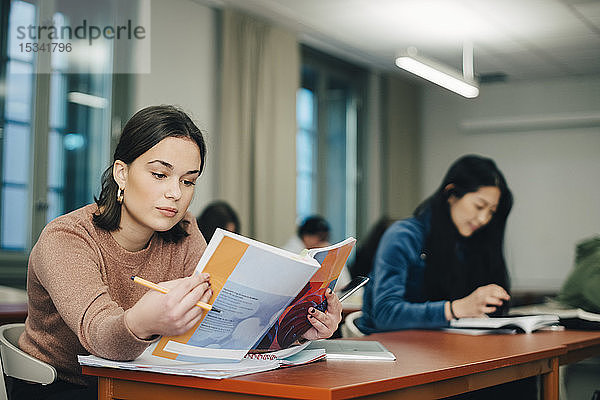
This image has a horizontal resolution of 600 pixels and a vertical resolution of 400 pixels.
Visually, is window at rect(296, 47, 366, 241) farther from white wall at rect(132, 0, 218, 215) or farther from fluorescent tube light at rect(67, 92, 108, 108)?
fluorescent tube light at rect(67, 92, 108, 108)

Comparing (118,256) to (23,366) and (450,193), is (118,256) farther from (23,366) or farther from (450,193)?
(450,193)

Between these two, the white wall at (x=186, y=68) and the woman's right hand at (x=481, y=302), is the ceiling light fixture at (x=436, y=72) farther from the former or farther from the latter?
the woman's right hand at (x=481, y=302)

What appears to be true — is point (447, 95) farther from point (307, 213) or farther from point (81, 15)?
point (81, 15)

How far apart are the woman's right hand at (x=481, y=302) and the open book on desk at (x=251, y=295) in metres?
0.83

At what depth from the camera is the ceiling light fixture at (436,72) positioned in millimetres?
5305

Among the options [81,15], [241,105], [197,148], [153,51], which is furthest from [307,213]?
[197,148]

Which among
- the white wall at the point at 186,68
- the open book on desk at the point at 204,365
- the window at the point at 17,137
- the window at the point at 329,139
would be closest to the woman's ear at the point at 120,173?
the open book on desk at the point at 204,365

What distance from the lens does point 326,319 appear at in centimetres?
167

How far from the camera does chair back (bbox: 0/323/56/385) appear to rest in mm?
1710

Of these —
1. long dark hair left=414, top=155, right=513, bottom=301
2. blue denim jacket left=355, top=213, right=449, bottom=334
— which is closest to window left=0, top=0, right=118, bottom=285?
blue denim jacket left=355, top=213, right=449, bottom=334

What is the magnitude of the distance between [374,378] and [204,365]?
13.2 inches

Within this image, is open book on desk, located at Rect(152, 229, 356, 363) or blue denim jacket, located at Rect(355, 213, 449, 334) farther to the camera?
blue denim jacket, located at Rect(355, 213, 449, 334)

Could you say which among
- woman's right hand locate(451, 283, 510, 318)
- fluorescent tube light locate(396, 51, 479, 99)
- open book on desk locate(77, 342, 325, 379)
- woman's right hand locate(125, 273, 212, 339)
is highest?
fluorescent tube light locate(396, 51, 479, 99)

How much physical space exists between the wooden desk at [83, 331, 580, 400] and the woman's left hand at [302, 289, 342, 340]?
4.1 inches
